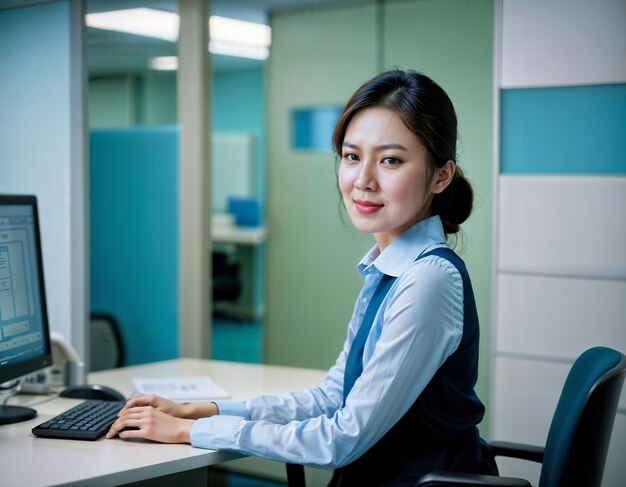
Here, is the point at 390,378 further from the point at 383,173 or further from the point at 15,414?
the point at 15,414

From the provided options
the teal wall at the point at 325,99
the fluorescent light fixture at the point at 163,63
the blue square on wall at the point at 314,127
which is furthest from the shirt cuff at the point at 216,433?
the blue square on wall at the point at 314,127

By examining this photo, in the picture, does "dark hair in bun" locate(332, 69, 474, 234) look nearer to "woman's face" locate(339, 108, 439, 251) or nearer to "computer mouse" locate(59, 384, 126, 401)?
"woman's face" locate(339, 108, 439, 251)

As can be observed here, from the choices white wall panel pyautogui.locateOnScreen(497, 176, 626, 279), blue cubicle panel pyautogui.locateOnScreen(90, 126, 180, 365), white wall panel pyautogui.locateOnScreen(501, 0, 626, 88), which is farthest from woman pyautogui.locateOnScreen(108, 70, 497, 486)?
blue cubicle panel pyautogui.locateOnScreen(90, 126, 180, 365)

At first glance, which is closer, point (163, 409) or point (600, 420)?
point (600, 420)

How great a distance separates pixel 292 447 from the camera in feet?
5.65

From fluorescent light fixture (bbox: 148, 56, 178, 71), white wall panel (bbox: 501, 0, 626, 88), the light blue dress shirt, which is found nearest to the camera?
the light blue dress shirt

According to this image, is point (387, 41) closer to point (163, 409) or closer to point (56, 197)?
point (56, 197)

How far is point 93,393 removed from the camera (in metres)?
2.28

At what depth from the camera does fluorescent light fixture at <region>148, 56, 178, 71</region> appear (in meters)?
3.48

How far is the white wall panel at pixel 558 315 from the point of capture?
2459mm

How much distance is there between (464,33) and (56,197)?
5.66ft

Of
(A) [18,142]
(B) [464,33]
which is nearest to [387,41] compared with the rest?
(B) [464,33]

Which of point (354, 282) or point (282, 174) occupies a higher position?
point (282, 174)

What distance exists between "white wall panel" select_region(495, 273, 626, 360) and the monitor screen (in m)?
1.41
